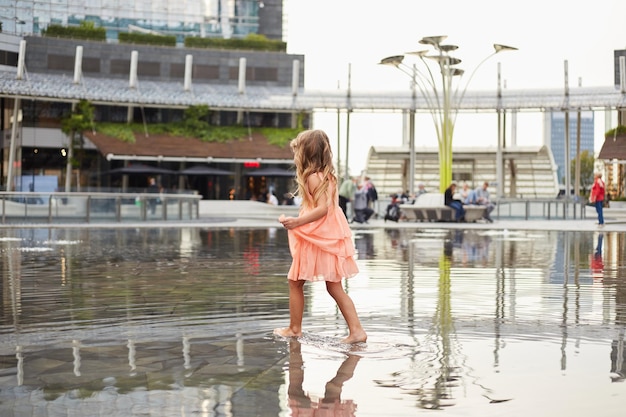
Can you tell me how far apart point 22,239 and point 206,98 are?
41.0m

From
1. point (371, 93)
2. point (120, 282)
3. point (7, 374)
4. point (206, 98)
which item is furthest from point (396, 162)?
point (7, 374)

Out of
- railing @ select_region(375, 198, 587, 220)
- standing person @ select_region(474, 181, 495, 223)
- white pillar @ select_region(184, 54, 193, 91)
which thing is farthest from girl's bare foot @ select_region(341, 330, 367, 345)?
white pillar @ select_region(184, 54, 193, 91)

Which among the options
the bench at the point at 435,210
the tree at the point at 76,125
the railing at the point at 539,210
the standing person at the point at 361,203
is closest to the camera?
the standing person at the point at 361,203

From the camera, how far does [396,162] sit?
277 ft

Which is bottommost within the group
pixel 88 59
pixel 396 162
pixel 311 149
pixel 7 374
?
pixel 7 374

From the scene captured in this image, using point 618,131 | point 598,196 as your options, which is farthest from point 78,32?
point 598,196

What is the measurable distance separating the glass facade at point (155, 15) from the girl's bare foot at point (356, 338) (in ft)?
220

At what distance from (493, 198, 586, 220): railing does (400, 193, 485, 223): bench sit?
593cm

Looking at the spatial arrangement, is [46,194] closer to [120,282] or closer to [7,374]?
[120,282]

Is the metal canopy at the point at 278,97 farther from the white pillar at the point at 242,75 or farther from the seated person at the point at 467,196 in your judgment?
the seated person at the point at 467,196

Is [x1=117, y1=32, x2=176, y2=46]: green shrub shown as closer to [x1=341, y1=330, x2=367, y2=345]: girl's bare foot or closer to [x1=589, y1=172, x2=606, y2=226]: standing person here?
[x1=589, y1=172, x2=606, y2=226]: standing person

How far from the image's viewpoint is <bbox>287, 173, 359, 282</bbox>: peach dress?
677cm

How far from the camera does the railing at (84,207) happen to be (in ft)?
104

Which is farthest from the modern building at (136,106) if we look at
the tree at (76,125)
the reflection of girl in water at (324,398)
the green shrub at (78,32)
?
the reflection of girl in water at (324,398)
